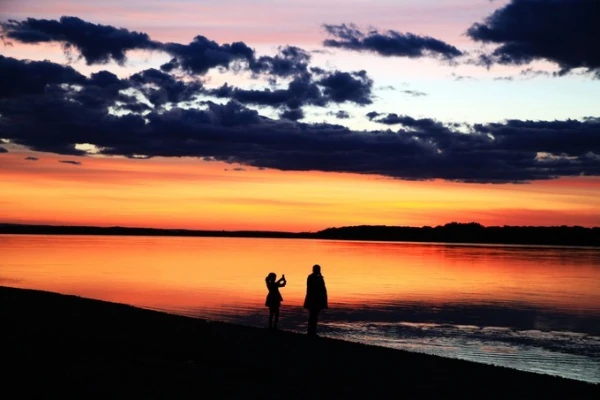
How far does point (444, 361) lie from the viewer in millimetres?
19266

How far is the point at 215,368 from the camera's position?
15.2m

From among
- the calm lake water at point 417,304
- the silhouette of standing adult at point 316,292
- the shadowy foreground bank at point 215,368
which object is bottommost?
the calm lake water at point 417,304

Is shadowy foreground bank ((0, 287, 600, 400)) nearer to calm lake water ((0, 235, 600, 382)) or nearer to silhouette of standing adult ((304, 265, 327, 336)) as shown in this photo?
silhouette of standing adult ((304, 265, 327, 336))

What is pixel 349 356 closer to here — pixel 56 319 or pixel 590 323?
pixel 56 319

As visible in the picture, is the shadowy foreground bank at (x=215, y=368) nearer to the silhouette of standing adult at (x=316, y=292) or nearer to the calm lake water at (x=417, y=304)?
the silhouette of standing adult at (x=316, y=292)

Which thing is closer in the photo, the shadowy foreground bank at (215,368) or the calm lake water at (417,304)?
the shadowy foreground bank at (215,368)

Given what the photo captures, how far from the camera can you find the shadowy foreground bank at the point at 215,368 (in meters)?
12.9

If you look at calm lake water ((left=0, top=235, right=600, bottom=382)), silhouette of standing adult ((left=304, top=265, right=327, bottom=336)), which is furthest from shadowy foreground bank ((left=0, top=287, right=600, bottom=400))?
calm lake water ((left=0, top=235, right=600, bottom=382))

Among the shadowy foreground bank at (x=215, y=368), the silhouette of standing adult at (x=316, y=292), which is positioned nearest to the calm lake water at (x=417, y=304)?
the silhouette of standing adult at (x=316, y=292)

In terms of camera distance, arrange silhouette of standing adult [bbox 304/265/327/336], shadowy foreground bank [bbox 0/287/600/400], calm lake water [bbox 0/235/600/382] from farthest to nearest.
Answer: calm lake water [bbox 0/235/600/382]
silhouette of standing adult [bbox 304/265/327/336]
shadowy foreground bank [bbox 0/287/600/400]

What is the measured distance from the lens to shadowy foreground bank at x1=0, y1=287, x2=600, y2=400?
12852 mm

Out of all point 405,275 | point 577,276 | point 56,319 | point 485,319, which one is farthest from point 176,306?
point 577,276

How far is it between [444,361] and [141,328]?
8680 mm

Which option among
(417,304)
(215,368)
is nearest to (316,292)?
(215,368)
